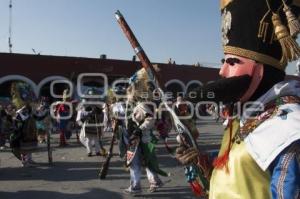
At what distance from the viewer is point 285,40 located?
1.87m

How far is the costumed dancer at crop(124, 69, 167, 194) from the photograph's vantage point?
22.3ft

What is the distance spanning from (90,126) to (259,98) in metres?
9.40

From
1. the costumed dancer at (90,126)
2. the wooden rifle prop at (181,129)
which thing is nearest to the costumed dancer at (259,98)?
the wooden rifle prop at (181,129)

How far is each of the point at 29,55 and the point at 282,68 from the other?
19971 mm

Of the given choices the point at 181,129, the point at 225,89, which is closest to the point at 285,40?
the point at 225,89

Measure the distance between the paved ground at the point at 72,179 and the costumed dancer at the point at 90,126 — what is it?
13.6 inches

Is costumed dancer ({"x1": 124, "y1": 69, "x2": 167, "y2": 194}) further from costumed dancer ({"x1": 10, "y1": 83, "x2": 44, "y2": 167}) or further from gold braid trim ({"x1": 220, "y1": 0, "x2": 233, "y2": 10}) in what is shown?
gold braid trim ({"x1": 220, "y1": 0, "x2": 233, "y2": 10})

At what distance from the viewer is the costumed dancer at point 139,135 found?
680cm

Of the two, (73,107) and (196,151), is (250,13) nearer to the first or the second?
(196,151)

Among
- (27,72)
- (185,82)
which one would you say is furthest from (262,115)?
(185,82)

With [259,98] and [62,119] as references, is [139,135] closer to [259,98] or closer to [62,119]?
[259,98]

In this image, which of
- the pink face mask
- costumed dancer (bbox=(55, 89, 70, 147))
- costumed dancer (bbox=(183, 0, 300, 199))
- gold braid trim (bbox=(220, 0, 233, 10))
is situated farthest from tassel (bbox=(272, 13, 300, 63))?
costumed dancer (bbox=(55, 89, 70, 147))

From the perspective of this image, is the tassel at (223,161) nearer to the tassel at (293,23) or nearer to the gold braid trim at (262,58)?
the gold braid trim at (262,58)

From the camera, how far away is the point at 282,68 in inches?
80.0
